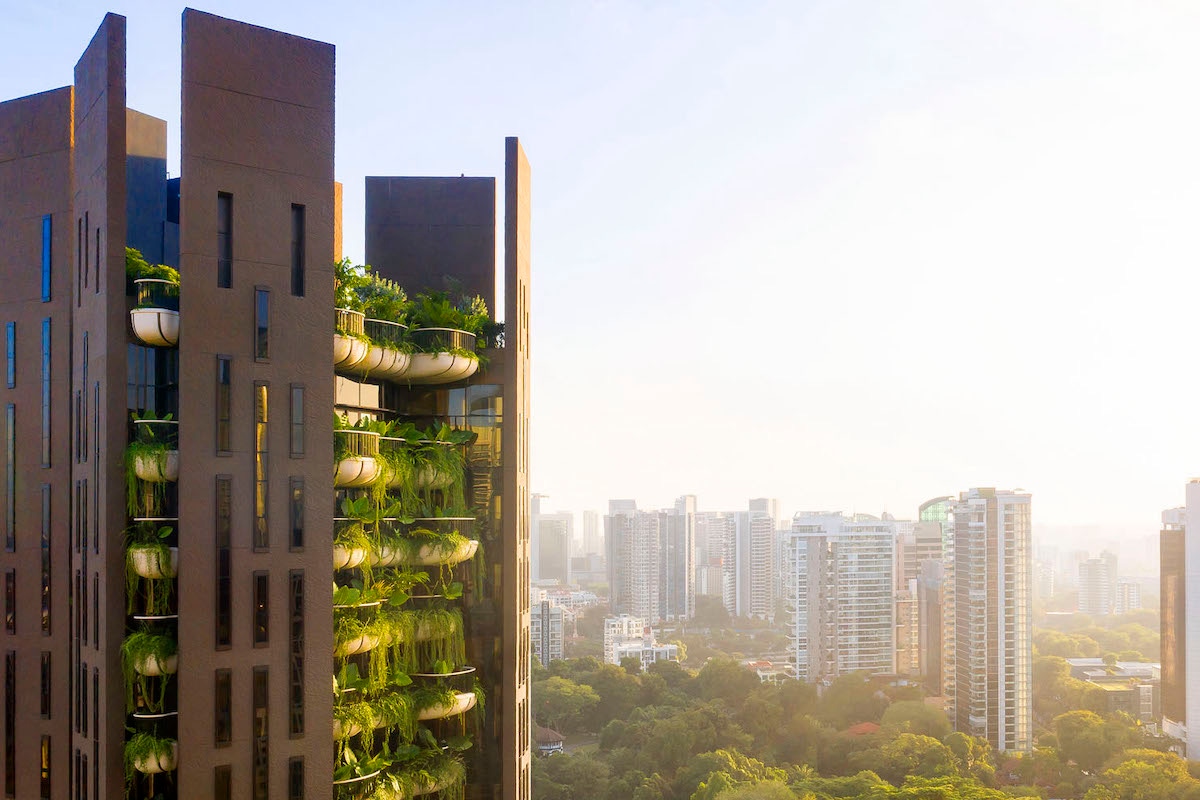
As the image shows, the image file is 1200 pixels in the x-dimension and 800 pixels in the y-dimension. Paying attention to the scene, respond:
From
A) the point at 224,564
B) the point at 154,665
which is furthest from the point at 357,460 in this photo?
the point at 154,665

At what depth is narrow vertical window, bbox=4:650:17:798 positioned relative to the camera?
10312 millimetres

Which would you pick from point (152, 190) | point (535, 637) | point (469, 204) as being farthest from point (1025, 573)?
point (152, 190)

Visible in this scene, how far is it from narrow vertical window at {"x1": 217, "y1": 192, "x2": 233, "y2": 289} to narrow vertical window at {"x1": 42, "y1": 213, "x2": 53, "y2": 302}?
2913 mm

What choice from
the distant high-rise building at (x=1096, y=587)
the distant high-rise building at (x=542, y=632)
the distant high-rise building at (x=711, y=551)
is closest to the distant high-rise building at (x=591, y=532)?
the distant high-rise building at (x=711, y=551)

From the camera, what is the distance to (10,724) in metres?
10.4

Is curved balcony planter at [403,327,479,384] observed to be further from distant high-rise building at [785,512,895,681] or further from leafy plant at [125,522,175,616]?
distant high-rise building at [785,512,895,681]

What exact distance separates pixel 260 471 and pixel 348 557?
1.32 m

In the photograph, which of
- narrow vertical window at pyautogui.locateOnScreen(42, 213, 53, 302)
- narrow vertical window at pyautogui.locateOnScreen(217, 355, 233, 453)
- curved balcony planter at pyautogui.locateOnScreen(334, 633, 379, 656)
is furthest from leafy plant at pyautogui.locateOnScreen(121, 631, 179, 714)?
narrow vertical window at pyautogui.locateOnScreen(42, 213, 53, 302)

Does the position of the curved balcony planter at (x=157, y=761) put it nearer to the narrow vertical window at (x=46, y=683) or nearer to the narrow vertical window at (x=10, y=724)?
the narrow vertical window at (x=46, y=683)

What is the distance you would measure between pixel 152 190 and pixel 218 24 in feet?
9.14

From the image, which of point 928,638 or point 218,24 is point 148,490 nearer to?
point 218,24

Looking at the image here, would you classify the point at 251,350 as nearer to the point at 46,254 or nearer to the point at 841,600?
the point at 46,254

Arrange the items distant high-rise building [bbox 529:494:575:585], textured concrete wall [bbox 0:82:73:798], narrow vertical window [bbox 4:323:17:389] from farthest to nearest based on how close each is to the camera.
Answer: distant high-rise building [bbox 529:494:575:585] → narrow vertical window [bbox 4:323:17:389] → textured concrete wall [bbox 0:82:73:798]

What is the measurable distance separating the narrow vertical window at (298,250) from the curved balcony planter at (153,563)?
2.37 metres
